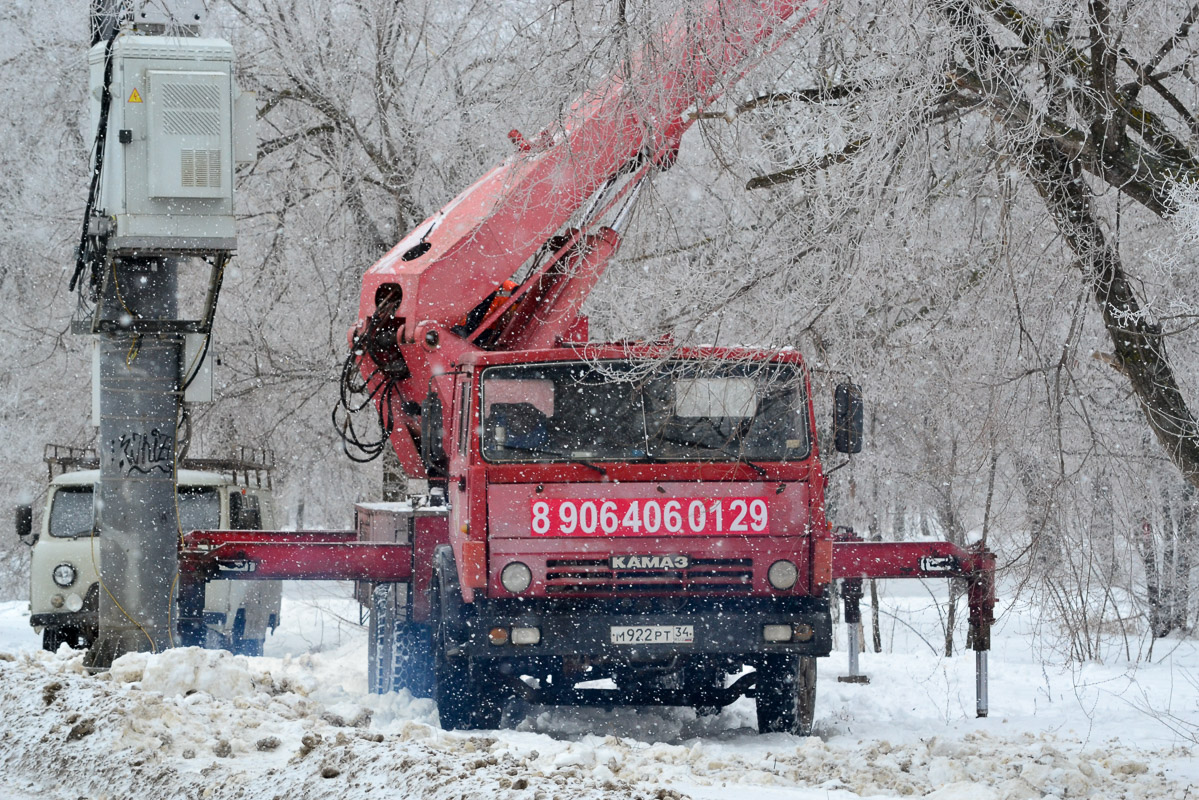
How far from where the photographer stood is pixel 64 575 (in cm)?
1294

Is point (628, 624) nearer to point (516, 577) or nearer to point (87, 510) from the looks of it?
point (516, 577)

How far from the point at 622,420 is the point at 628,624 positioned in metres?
1.25

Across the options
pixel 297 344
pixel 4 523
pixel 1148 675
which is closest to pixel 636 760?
pixel 1148 675

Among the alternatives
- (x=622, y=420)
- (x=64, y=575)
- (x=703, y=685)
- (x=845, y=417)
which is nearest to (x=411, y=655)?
Result: (x=703, y=685)

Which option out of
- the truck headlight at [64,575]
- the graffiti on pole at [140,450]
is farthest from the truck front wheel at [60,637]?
the graffiti on pole at [140,450]

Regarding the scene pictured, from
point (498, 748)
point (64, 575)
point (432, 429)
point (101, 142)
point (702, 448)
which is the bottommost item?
point (498, 748)

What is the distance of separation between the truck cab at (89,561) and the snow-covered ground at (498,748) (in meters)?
3.30

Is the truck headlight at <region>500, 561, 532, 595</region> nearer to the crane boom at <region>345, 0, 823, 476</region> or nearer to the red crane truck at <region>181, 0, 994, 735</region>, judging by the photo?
Result: the red crane truck at <region>181, 0, 994, 735</region>

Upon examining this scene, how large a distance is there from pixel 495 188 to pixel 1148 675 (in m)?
7.89

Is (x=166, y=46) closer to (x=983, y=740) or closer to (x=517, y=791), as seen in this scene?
(x=517, y=791)

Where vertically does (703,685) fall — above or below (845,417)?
below

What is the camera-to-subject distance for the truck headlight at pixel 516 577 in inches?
315

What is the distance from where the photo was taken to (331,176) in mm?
15883

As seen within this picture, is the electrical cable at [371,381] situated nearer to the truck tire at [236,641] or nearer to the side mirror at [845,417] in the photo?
the side mirror at [845,417]
